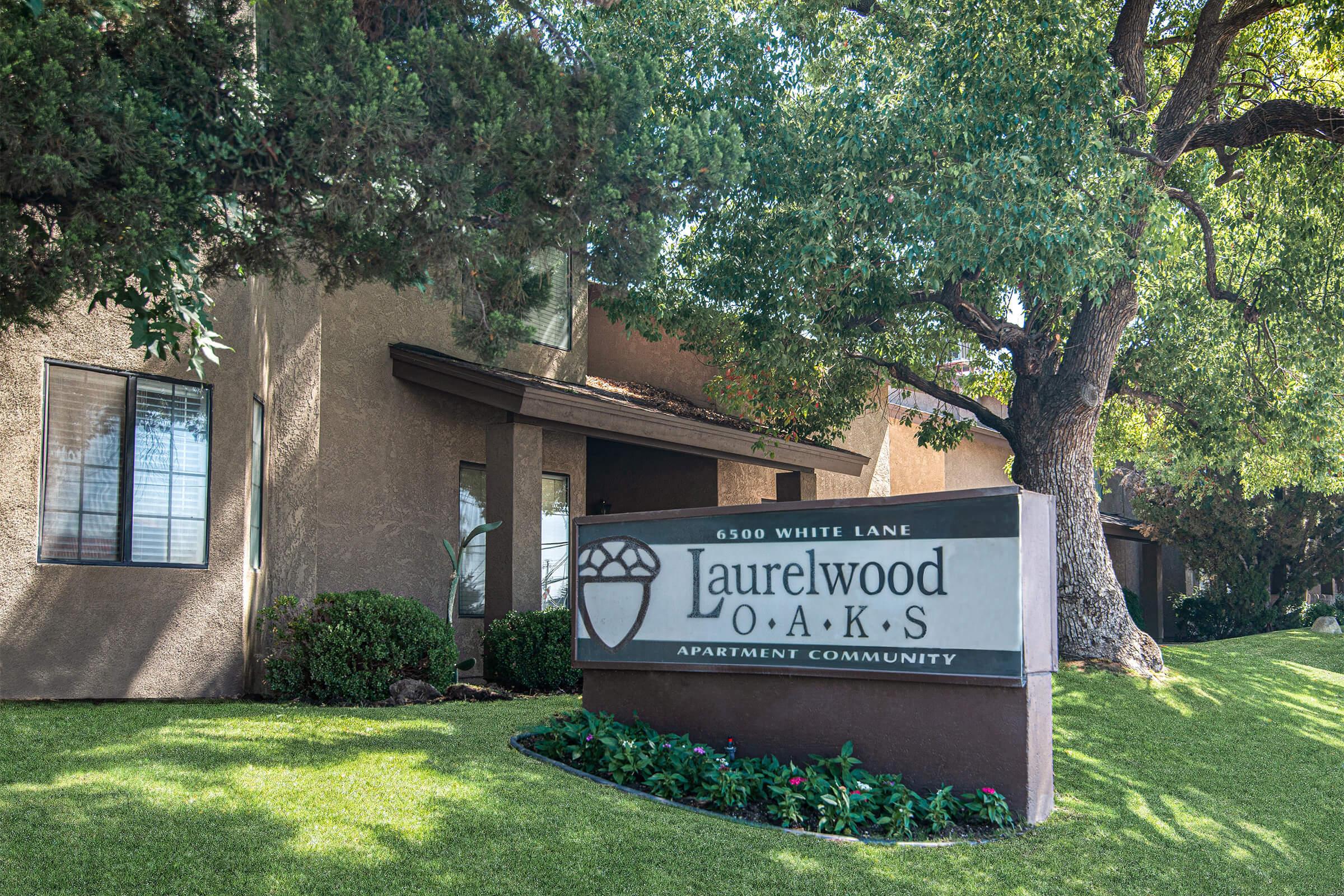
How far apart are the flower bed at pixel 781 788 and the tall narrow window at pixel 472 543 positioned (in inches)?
210

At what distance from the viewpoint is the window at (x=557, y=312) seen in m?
13.9

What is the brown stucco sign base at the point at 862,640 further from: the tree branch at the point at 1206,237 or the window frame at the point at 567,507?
the tree branch at the point at 1206,237

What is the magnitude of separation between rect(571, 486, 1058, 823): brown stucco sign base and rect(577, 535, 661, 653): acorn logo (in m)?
0.02

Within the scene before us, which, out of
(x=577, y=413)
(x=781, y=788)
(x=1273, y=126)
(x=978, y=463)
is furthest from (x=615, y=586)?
(x=978, y=463)

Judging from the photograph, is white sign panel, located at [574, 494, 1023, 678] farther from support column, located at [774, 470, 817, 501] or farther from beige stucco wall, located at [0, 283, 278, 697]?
support column, located at [774, 470, 817, 501]

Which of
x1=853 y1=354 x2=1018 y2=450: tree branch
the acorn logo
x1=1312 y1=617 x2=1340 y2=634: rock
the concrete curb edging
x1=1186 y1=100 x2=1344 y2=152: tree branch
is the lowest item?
x1=1312 y1=617 x2=1340 y2=634: rock

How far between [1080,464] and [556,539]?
6641 millimetres

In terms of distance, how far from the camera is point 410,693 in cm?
933

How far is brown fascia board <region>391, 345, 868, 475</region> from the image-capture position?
11.3 metres

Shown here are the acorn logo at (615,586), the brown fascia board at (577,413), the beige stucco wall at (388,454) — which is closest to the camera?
the acorn logo at (615,586)

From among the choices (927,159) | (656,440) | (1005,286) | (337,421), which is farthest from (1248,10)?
(337,421)

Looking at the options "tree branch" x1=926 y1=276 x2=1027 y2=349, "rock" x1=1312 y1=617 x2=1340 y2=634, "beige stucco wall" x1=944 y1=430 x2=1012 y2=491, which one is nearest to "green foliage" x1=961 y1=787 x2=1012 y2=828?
"tree branch" x1=926 y1=276 x2=1027 y2=349

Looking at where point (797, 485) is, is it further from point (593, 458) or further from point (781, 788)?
point (781, 788)

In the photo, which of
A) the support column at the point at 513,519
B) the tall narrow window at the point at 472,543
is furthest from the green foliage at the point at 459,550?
the tall narrow window at the point at 472,543
